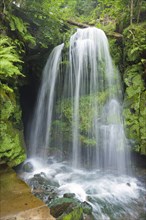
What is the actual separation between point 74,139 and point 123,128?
6.96 ft

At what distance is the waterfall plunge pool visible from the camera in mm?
5473

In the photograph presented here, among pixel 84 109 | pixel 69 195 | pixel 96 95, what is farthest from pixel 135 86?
pixel 69 195

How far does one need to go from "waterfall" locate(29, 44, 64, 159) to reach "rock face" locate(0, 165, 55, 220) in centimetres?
452

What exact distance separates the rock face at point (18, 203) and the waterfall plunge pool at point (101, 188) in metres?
1.37

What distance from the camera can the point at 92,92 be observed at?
8789 mm

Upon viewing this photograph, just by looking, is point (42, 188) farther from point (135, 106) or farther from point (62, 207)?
point (135, 106)

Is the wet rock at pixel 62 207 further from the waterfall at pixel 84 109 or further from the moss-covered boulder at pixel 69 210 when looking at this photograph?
the waterfall at pixel 84 109

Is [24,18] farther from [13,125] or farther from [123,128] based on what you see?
[123,128]

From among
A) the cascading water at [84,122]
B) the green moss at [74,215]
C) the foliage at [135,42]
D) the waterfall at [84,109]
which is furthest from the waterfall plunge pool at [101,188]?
the foliage at [135,42]

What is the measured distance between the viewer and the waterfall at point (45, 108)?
9.34 meters

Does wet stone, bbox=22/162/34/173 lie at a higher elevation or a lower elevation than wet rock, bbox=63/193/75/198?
higher

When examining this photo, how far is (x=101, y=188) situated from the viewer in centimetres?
655

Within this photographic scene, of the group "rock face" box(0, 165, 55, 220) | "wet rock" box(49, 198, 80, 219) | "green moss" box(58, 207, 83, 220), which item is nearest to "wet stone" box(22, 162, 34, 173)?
"rock face" box(0, 165, 55, 220)

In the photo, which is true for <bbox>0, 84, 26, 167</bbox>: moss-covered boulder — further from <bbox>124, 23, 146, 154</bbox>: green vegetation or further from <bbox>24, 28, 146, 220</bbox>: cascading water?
<bbox>124, 23, 146, 154</bbox>: green vegetation
